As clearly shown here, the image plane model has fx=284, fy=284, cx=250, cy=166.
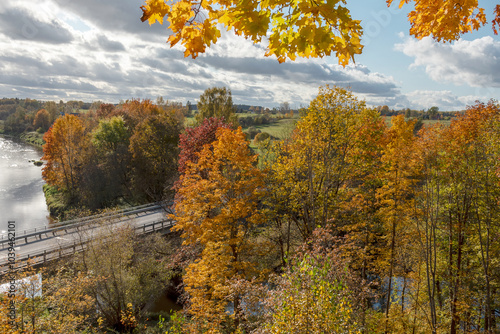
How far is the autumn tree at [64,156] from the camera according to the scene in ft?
112

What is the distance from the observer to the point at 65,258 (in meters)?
17.6

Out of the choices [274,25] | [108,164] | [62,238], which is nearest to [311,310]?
[274,25]

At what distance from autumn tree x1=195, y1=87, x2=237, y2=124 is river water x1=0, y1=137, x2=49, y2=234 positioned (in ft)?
74.6

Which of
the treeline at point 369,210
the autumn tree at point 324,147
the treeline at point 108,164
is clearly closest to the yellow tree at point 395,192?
the treeline at point 369,210

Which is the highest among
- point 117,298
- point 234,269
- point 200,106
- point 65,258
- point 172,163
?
point 200,106

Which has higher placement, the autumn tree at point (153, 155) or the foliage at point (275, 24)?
the foliage at point (275, 24)

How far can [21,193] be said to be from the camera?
3491 centimetres

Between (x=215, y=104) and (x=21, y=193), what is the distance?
27258 millimetres

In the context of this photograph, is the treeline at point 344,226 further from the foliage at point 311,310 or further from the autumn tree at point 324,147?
the foliage at point 311,310

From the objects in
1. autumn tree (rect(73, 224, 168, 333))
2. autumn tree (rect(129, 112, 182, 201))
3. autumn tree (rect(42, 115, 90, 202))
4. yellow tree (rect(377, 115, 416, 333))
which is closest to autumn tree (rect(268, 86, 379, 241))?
yellow tree (rect(377, 115, 416, 333))

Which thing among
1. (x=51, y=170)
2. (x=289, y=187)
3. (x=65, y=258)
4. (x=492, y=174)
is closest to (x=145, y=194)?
(x=51, y=170)

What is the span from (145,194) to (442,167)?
29.9 meters

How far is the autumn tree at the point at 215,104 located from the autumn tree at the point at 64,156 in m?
16.2

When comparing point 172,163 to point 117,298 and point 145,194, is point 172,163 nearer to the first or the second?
point 145,194
